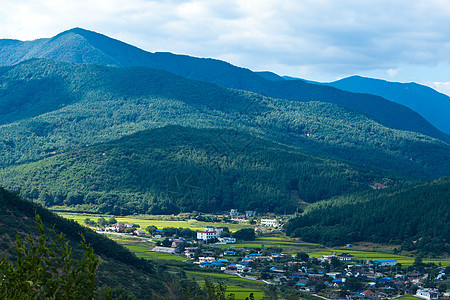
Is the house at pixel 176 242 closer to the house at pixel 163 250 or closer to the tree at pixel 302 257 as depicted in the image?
the house at pixel 163 250

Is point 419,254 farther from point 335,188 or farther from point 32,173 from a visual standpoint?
point 32,173

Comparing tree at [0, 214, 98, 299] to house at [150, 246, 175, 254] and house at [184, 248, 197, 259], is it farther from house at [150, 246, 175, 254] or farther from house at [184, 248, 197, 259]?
house at [150, 246, 175, 254]

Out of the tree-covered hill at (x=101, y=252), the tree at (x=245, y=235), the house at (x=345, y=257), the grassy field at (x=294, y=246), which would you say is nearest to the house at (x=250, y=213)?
the grassy field at (x=294, y=246)

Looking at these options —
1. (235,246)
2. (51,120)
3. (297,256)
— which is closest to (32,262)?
(297,256)

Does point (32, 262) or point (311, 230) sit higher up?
point (32, 262)

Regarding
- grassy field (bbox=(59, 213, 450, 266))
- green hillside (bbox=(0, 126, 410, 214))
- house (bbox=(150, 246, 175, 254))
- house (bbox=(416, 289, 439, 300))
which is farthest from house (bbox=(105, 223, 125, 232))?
house (bbox=(416, 289, 439, 300))

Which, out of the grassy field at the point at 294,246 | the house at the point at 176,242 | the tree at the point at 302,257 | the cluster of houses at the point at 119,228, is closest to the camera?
the tree at the point at 302,257

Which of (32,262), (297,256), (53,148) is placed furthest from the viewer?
(53,148)

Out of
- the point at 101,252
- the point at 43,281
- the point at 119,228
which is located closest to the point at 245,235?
the point at 119,228
